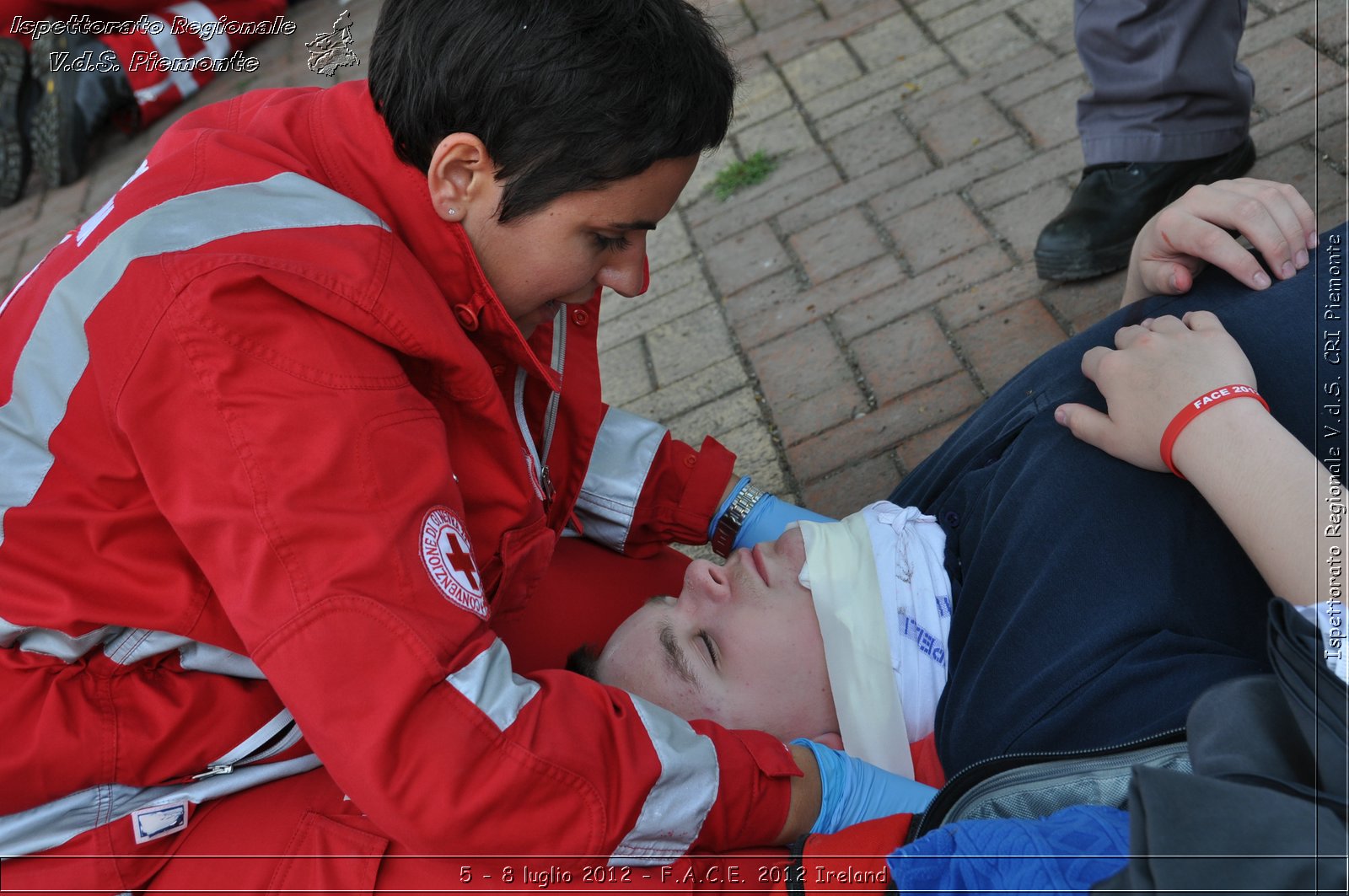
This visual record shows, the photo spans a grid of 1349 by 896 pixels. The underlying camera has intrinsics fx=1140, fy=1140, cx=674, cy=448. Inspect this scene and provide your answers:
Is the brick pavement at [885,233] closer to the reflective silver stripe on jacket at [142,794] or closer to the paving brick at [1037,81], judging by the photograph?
the paving brick at [1037,81]

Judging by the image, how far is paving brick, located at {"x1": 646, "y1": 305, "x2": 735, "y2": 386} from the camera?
3398 mm

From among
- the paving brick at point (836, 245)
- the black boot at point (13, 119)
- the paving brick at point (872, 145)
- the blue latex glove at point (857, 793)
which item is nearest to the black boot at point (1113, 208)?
the paving brick at point (836, 245)

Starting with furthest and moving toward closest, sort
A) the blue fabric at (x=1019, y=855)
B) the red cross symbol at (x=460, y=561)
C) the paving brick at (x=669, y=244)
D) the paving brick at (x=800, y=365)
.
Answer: the paving brick at (x=669, y=244)
the paving brick at (x=800, y=365)
the red cross symbol at (x=460, y=561)
the blue fabric at (x=1019, y=855)

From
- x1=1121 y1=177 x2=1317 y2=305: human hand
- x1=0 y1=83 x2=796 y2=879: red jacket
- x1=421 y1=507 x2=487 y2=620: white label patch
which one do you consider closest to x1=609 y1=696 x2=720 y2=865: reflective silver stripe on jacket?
x1=0 y1=83 x2=796 y2=879: red jacket

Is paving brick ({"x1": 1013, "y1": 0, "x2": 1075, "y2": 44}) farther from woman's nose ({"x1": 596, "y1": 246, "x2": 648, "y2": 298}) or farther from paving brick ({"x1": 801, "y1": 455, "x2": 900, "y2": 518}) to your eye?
woman's nose ({"x1": 596, "y1": 246, "x2": 648, "y2": 298})

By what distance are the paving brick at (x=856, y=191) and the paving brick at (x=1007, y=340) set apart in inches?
31.1

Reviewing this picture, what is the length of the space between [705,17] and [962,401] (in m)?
1.35

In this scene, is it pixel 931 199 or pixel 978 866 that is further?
pixel 931 199

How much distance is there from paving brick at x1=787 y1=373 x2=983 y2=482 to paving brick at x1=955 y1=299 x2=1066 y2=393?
0.06 metres

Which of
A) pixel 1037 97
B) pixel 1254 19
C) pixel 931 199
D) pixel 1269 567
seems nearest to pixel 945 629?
pixel 1269 567

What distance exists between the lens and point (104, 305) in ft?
4.69

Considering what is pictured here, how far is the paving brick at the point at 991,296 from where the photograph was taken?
303 centimetres

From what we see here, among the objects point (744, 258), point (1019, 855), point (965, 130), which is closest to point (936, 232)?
point (965, 130)

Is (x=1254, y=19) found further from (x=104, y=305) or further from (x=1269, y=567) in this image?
(x=104, y=305)
